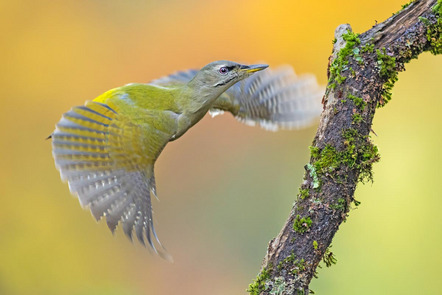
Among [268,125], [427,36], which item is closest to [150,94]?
[268,125]

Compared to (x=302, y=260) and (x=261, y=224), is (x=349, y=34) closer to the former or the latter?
(x=302, y=260)

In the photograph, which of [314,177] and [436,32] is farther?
[436,32]

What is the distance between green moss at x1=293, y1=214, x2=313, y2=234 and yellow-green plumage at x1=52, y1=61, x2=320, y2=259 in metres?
0.85

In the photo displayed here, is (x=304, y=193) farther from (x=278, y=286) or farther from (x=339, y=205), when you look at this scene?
(x=278, y=286)

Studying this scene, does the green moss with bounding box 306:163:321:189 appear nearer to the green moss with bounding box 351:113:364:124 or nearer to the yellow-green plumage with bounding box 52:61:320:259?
the green moss with bounding box 351:113:364:124

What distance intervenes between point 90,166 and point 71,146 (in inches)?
5.8

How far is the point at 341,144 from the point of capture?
2459mm

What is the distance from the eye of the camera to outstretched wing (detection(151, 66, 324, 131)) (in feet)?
12.7

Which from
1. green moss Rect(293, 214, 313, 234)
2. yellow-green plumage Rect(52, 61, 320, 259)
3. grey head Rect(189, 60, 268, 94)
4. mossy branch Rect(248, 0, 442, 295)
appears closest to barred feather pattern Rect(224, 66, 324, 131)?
yellow-green plumage Rect(52, 61, 320, 259)

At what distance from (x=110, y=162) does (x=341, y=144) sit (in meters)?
1.35

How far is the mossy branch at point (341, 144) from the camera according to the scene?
243 centimetres

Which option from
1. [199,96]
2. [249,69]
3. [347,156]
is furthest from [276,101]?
[347,156]

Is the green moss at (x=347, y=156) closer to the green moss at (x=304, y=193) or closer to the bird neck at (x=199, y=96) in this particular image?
the green moss at (x=304, y=193)

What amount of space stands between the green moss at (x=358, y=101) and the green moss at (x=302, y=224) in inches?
20.6
